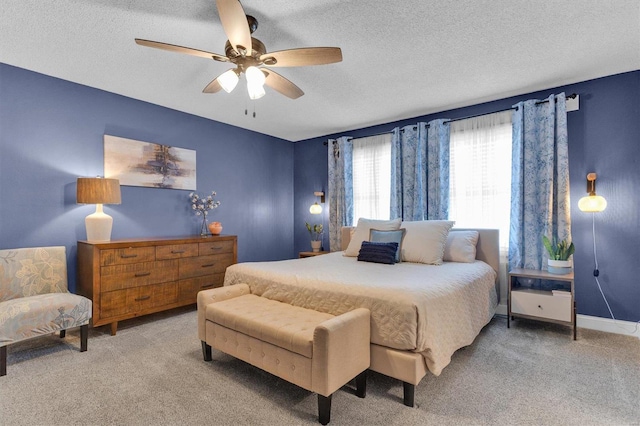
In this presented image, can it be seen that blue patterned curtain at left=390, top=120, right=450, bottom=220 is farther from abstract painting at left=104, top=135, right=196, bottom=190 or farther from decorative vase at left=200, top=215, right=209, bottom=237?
abstract painting at left=104, top=135, right=196, bottom=190

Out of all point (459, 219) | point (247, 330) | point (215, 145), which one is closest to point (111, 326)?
point (247, 330)

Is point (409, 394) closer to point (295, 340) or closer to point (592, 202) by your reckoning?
point (295, 340)

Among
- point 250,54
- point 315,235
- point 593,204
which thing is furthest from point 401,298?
point 315,235

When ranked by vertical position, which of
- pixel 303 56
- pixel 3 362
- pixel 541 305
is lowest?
pixel 3 362

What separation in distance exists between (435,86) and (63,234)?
14.2 feet

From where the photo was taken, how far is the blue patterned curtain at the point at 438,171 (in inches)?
160

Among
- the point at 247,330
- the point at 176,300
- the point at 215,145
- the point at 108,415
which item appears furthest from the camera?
the point at 215,145

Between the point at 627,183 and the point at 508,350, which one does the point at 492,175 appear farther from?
the point at 508,350

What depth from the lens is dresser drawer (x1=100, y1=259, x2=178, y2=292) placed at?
3.03 meters

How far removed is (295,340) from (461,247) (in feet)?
7.79

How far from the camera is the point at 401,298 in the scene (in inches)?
75.0

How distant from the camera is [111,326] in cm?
308

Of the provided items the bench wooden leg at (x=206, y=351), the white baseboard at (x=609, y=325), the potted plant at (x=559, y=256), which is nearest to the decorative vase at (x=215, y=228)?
the bench wooden leg at (x=206, y=351)

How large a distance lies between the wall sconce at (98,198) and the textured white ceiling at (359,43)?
1105mm
